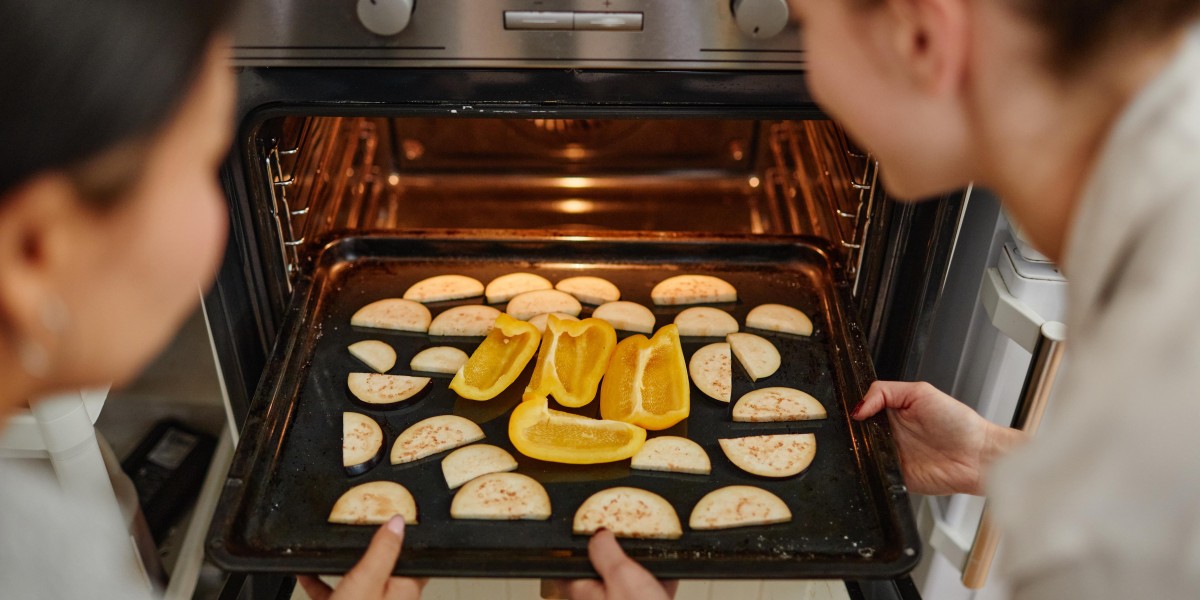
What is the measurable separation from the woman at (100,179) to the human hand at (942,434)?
96cm

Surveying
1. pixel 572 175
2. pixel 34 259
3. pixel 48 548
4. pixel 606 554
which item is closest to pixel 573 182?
pixel 572 175

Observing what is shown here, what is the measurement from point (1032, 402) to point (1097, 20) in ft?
2.79

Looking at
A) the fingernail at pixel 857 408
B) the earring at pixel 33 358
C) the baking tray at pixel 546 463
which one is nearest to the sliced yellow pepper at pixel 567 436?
the baking tray at pixel 546 463

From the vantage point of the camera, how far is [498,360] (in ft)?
4.83

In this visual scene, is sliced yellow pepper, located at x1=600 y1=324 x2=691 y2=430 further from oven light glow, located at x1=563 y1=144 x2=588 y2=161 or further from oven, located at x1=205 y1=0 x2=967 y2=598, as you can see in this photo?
oven light glow, located at x1=563 y1=144 x2=588 y2=161

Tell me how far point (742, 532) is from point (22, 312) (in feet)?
2.83

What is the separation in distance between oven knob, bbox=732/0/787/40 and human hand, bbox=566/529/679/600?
649 mm

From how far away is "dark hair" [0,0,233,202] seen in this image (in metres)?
0.57

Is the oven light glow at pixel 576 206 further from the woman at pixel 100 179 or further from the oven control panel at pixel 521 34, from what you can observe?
the woman at pixel 100 179

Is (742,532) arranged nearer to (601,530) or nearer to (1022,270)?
(601,530)

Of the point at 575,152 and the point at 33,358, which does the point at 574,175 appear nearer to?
the point at 575,152

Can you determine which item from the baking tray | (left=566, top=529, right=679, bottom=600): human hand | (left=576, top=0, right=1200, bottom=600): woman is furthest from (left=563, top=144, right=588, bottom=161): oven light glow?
(left=576, top=0, right=1200, bottom=600): woman

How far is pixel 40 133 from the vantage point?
58 centimetres

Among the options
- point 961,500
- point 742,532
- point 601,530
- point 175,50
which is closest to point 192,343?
point 601,530
